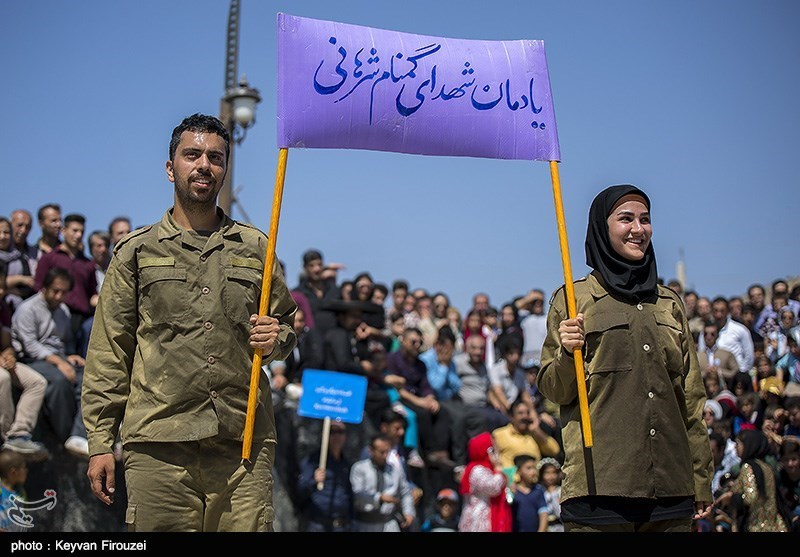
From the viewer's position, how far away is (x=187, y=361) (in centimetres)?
467

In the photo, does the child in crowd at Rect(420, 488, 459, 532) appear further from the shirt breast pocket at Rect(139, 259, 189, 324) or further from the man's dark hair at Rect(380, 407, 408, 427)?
the shirt breast pocket at Rect(139, 259, 189, 324)

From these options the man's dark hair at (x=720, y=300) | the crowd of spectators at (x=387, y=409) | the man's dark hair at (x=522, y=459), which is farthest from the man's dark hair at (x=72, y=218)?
the man's dark hair at (x=720, y=300)

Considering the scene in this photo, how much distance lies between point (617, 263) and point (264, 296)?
1.75m

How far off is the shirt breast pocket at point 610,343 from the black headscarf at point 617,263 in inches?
5.9

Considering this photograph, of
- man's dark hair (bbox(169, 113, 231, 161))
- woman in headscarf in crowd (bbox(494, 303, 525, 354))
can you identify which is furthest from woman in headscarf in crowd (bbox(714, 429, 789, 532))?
man's dark hair (bbox(169, 113, 231, 161))

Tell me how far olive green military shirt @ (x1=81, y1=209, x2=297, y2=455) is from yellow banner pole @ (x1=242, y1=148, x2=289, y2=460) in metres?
0.06

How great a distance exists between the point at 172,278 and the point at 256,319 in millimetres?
418

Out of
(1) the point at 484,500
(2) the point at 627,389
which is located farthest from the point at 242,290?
(1) the point at 484,500

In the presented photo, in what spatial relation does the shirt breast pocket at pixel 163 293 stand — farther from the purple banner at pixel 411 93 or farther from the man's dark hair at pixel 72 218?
the man's dark hair at pixel 72 218

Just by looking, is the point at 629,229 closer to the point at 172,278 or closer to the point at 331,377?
the point at 172,278

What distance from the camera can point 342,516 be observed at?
1127cm

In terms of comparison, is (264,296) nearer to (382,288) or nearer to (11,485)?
(11,485)

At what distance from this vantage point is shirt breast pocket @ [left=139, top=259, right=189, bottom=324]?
4.72m
